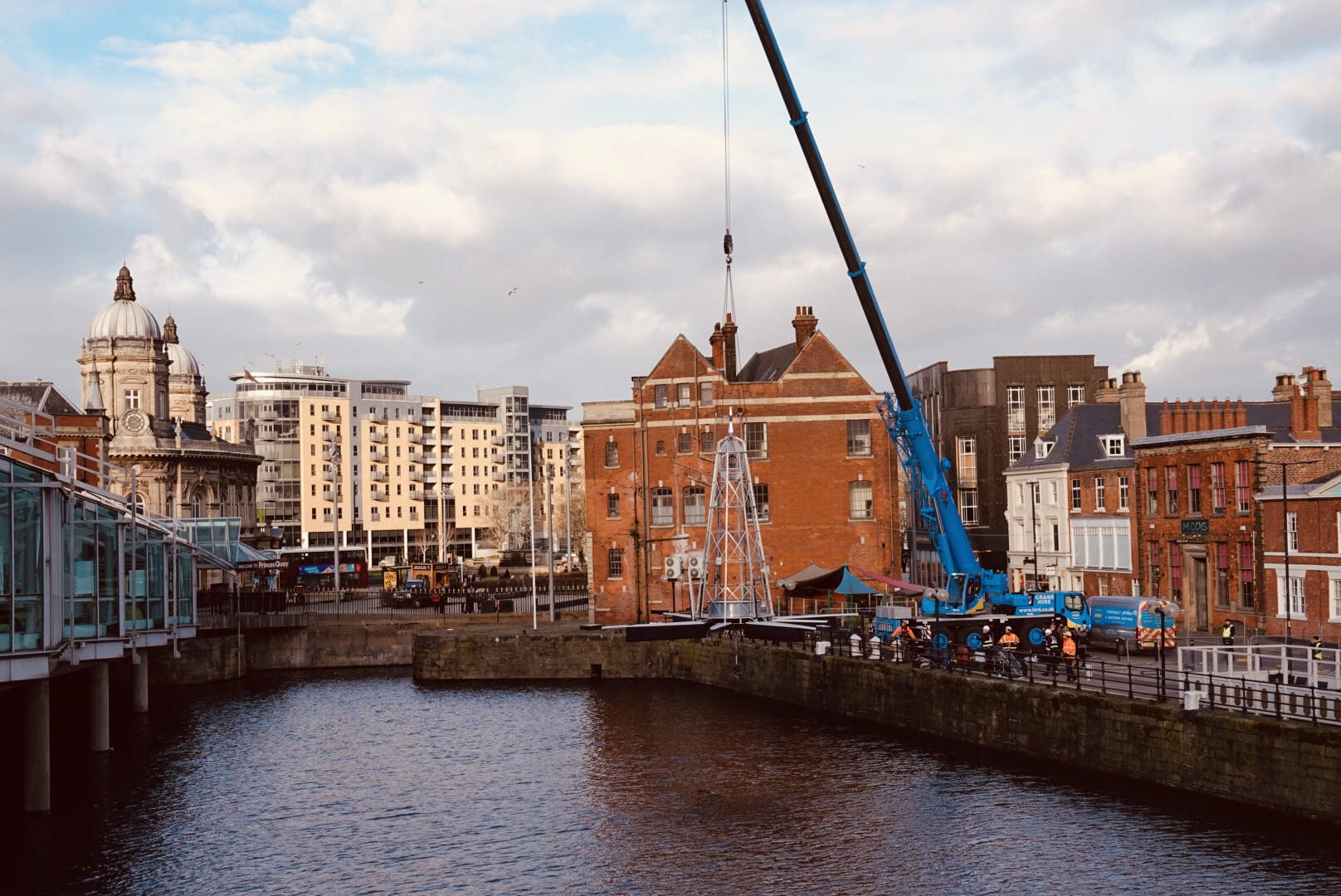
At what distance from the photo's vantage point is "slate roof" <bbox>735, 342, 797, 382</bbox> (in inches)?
3350

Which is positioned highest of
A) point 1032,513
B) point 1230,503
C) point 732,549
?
point 1230,503

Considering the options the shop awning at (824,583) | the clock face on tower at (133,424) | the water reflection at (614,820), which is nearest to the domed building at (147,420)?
the clock face on tower at (133,424)

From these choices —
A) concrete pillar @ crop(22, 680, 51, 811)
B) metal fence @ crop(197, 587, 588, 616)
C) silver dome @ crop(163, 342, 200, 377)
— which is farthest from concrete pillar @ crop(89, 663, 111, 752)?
silver dome @ crop(163, 342, 200, 377)

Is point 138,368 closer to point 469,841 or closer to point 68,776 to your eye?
point 68,776

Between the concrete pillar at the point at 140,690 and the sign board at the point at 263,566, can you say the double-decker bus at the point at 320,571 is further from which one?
the concrete pillar at the point at 140,690

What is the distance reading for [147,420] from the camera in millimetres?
120625

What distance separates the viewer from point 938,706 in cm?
4966

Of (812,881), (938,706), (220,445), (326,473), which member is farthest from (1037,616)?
(326,473)

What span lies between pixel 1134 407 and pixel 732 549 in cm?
2286

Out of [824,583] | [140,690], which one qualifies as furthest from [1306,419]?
[140,690]

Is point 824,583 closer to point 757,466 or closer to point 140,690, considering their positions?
point 757,466

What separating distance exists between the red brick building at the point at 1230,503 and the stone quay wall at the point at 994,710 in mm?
16469

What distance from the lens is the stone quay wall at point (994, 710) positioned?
34.9 m

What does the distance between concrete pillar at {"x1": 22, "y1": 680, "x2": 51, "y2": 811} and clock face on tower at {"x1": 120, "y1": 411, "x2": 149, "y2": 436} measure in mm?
81886
